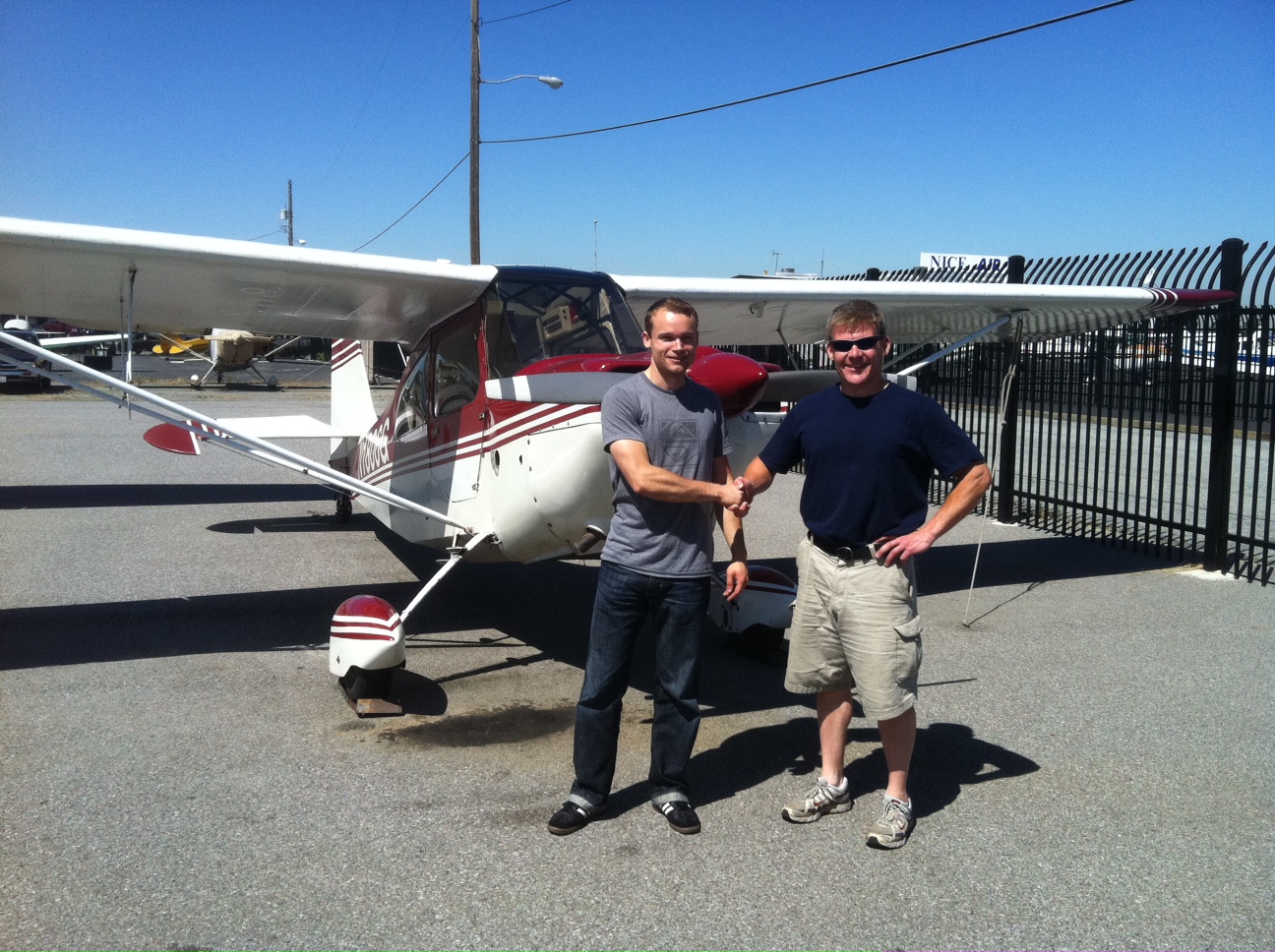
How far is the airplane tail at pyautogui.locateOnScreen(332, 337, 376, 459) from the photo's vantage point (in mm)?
9125

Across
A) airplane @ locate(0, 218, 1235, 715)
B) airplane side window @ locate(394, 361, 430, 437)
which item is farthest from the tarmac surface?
airplane side window @ locate(394, 361, 430, 437)

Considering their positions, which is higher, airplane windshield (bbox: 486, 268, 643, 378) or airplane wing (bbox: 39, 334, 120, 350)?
airplane wing (bbox: 39, 334, 120, 350)

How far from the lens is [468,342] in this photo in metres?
5.79

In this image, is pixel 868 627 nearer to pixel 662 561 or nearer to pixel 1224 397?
pixel 662 561

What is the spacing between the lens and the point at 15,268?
17.6 ft

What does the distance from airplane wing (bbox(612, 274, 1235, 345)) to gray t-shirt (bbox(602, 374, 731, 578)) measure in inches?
125

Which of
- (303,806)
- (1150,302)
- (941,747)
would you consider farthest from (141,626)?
(1150,302)

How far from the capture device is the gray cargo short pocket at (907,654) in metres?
3.33

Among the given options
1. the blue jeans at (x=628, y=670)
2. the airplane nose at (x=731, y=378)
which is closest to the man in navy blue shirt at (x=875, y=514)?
the blue jeans at (x=628, y=670)

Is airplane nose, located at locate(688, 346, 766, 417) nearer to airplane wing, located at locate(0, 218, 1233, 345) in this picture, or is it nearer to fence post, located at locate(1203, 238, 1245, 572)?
airplane wing, located at locate(0, 218, 1233, 345)

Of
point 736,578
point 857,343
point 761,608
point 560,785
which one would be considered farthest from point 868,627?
point 761,608

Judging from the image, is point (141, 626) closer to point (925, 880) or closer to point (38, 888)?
point (38, 888)

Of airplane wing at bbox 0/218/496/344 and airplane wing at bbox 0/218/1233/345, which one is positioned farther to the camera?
airplane wing at bbox 0/218/1233/345

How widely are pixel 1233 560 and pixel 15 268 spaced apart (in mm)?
8992
